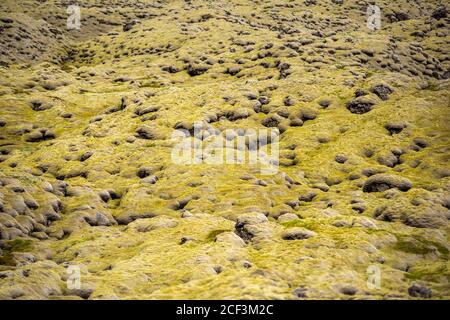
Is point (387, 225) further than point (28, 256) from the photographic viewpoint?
Yes

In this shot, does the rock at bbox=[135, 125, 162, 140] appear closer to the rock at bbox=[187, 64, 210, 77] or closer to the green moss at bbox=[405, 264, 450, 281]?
the rock at bbox=[187, 64, 210, 77]

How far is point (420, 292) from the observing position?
19.3m

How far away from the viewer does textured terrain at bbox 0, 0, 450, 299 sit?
75.7 ft

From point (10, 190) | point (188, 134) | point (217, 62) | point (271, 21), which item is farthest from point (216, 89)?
point (271, 21)

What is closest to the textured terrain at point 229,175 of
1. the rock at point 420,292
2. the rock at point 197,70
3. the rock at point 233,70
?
Result: the rock at point 420,292

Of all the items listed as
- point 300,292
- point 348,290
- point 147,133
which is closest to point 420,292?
point 348,290

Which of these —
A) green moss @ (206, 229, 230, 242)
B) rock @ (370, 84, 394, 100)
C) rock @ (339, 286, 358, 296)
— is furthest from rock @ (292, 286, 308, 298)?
rock @ (370, 84, 394, 100)

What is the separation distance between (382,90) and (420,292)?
43.0 metres

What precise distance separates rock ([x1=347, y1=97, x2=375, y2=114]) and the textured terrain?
0.62ft

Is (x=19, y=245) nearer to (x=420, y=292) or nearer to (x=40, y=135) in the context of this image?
(x=420, y=292)

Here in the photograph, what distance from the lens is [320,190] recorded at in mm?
39344

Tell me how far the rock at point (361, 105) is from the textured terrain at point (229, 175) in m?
0.19

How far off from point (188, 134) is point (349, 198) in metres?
23.0

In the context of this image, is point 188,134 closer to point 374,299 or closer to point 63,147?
point 63,147
